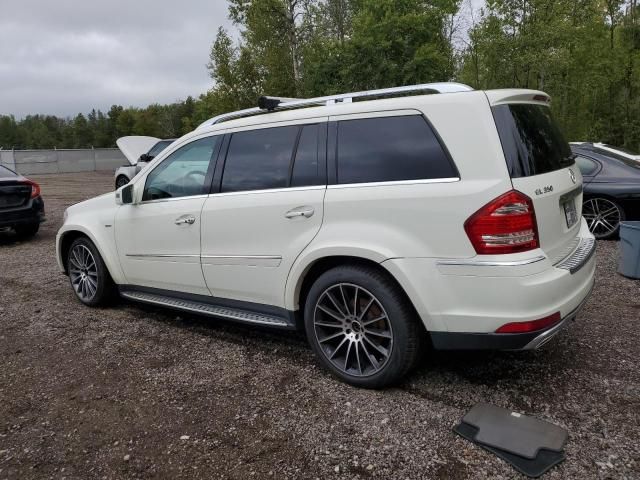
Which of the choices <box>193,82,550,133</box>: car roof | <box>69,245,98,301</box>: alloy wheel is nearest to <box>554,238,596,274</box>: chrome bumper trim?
<box>193,82,550,133</box>: car roof

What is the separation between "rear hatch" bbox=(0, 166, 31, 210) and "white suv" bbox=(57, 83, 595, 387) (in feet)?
19.1

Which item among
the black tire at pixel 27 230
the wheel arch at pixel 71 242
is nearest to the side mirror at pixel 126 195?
the wheel arch at pixel 71 242

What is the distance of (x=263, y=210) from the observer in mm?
3477

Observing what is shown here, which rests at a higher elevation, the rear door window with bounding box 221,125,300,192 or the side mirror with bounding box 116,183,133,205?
the rear door window with bounding box 221,125,300,192

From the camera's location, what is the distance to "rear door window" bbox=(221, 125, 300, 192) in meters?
3.51

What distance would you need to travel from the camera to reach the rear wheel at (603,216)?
728 cm

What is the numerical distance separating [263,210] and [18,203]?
23.4 ft

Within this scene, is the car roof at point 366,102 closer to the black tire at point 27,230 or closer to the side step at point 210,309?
the side step at point 210,309

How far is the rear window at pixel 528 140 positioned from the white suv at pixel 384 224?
0.01 m

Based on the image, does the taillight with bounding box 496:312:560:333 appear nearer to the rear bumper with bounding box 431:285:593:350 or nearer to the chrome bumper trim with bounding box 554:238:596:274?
the rear bumper with bounding box 431:285:593:350

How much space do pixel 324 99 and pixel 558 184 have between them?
166 centimetres

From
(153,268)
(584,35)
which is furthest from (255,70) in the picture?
(153,268)

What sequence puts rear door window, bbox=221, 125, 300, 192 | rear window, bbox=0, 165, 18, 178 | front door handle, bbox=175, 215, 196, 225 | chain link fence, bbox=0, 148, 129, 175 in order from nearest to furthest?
rear door window, bbox=221, 125, 300, 192, front door handle, bbox=175, 215, 196, 225, rear window, bbox=0, 165, 18, 178, chain link fence, bbox=0, 148, 129, 175

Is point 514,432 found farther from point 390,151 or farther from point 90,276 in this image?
point 90,276
